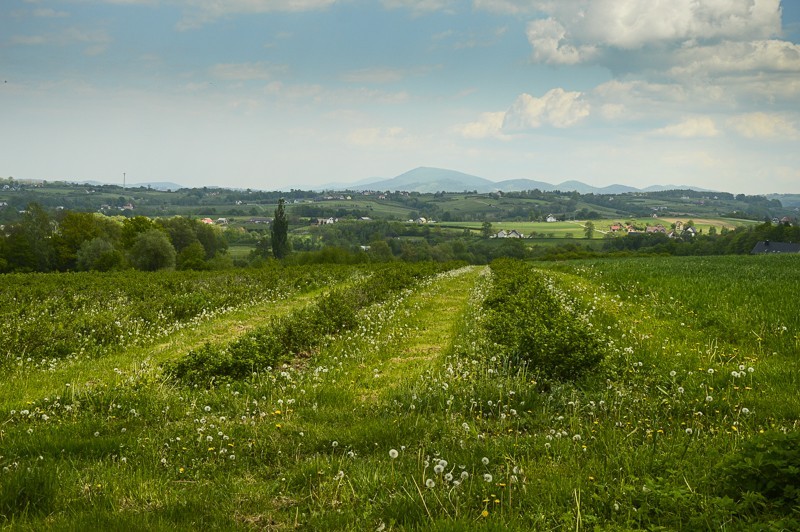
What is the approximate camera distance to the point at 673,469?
187 inches

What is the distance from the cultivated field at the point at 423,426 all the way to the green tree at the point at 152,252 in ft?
222

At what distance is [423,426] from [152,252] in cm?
8011

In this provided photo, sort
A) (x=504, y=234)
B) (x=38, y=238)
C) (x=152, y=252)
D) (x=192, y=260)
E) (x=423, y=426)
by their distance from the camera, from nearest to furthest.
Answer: (x=423, y=426) < (x=152, y=252) < (x=38, y=238) < (x=192, y=260) < (x=504, y=234)

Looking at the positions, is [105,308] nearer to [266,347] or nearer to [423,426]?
[266,347]

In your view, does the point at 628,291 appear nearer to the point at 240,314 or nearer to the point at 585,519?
the point at 240,314

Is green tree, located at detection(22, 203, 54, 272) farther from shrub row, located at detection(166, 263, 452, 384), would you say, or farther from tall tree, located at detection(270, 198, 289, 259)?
shrub row, located at detection(166, 263, 452, 384)

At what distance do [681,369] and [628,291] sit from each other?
12170mm

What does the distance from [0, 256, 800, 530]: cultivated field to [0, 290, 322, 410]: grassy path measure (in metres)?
0.11

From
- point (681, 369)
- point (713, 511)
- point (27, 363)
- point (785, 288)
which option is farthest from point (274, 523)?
point (785, 288)

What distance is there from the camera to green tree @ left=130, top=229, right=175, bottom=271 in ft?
249

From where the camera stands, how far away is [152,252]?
76.1m

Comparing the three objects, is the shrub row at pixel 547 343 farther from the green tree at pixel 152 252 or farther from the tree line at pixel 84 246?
the green tree at pixel 152 252

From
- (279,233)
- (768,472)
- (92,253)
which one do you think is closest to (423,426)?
(768,472)

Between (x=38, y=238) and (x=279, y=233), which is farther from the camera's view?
A: (x=279, y=233)
